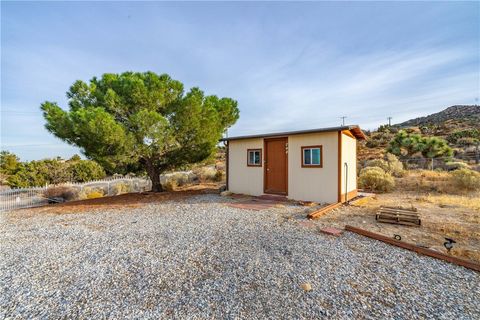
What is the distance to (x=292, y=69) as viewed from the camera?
402 inches

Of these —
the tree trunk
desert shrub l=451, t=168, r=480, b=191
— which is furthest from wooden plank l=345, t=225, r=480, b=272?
desert shrub l=451, t=168, r=480, b=191

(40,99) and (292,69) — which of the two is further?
(292,69)

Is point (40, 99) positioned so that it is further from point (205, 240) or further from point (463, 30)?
point (463, 30)

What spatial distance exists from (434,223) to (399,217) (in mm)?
754

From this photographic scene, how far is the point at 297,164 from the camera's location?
25.1 feet

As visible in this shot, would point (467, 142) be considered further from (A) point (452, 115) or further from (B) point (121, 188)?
(B) point (121, 188)

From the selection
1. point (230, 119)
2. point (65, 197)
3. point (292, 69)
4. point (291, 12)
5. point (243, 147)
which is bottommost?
point (65, 197)

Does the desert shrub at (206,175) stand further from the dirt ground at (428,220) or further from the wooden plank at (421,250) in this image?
the wooden plank at (421,250)

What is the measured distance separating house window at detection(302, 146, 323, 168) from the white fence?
865cm

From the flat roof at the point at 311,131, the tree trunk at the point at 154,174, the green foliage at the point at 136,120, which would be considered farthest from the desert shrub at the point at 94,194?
the flat roof at the point at 311,131

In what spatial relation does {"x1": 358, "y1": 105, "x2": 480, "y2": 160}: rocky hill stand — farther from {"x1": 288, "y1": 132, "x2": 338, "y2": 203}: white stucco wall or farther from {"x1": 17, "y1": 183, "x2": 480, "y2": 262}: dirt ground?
{"x1": 288, "y1": 132, "x2": 338, "y2": 203}: white stucco wall

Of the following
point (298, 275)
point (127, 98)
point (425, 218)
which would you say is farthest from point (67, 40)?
point (425, 218)

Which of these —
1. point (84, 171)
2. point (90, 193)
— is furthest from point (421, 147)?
point (84, 171)

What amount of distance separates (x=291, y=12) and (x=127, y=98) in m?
6.60
